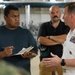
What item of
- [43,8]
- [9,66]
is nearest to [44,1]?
[43,8]

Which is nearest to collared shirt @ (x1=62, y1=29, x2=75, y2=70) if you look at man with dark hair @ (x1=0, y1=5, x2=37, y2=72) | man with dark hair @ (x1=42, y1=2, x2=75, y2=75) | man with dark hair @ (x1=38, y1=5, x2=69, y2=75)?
man with dark hair @ (x1=42, y1=2, x2=75, y2=75)

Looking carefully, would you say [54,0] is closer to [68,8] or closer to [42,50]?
[42,50]

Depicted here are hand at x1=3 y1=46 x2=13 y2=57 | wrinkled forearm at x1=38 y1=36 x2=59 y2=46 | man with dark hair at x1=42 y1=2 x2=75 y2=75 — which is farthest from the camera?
wrinkled forearm at x1=38 y1=36 x2=59 y2=46

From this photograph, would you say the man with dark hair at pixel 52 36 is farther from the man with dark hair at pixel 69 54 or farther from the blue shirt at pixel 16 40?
the man with dark hair at pixel 69 54

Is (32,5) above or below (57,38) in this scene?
above

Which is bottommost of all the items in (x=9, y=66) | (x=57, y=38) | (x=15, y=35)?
(x=57, y=38)

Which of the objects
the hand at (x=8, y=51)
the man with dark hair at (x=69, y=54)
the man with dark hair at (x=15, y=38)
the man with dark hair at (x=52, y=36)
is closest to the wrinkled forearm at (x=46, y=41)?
the man with dark hair at (x=52, y=36)

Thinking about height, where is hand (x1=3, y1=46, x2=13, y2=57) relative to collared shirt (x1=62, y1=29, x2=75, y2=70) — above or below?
below

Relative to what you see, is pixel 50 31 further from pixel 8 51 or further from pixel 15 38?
pixel 8 51

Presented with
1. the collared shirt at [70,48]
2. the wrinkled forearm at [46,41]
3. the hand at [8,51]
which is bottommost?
the wrinkled forearm at [46,41]

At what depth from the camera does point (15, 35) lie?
1.94 m

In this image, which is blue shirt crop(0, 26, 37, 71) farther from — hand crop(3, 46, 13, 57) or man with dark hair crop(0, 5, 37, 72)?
hand crop(3, 46, 13, 57)

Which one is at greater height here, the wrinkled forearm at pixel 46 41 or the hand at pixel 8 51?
the hand at pixel 8 51

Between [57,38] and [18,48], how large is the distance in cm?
84
